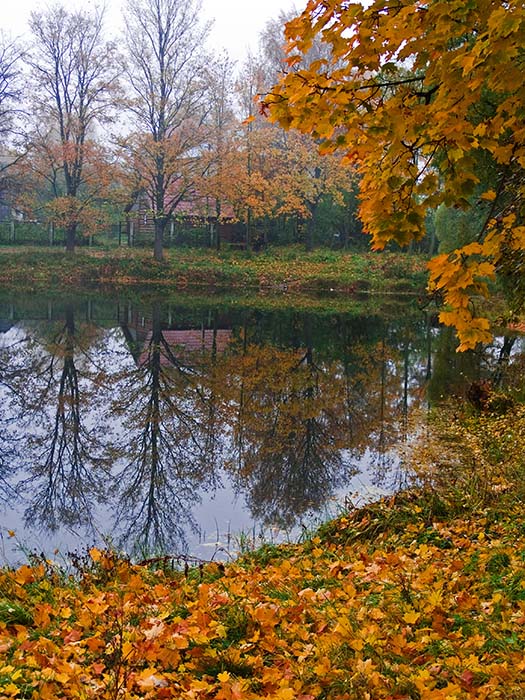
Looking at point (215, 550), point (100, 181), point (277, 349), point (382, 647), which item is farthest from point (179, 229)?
point (382, 647)

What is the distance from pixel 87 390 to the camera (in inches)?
480

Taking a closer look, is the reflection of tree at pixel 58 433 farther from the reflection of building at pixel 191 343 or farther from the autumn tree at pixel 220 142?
the autumn tree at pixel 220 142

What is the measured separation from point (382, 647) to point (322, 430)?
23.1ft

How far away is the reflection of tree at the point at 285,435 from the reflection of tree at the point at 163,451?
534mm

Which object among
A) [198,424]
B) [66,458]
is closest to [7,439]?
[66,458]

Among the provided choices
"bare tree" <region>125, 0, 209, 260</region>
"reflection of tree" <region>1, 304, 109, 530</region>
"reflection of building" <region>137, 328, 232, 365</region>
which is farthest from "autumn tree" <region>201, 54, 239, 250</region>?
"reflection of tree" <region>1, 304, 109, 530</region>

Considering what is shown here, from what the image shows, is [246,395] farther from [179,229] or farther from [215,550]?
[179,229]

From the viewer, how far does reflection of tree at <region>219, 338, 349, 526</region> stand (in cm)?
754

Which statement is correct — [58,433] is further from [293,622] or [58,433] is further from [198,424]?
[293,622]

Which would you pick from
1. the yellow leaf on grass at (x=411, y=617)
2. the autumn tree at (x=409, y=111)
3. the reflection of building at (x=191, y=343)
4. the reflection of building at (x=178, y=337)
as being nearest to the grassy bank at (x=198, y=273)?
the reflection of building at (x=178, y=337)

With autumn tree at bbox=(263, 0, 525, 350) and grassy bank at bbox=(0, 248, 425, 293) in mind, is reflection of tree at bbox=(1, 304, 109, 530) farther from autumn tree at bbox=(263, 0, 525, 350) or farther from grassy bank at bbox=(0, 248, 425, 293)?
grassy bank at bbox=(0, 248, 425, 293)

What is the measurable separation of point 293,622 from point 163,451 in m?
5.57

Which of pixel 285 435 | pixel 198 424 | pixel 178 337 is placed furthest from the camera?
pixel 178 337

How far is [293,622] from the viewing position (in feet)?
11.9
